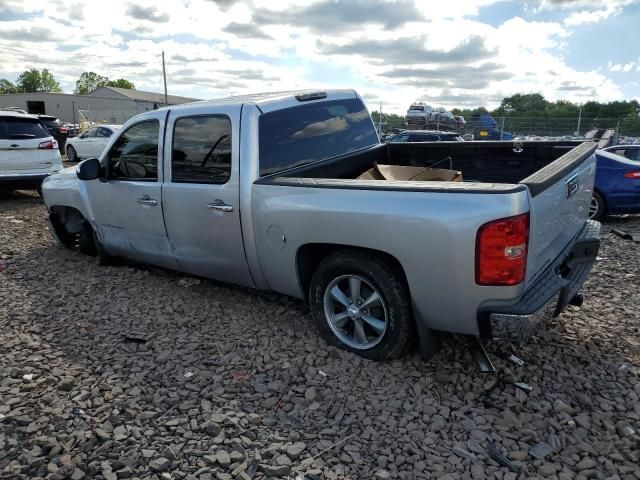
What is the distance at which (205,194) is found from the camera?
13.1 feet

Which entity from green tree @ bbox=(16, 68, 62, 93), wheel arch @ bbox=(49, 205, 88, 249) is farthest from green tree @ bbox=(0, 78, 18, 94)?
wheel arch @ bbox=(49, 205, 88, 249)

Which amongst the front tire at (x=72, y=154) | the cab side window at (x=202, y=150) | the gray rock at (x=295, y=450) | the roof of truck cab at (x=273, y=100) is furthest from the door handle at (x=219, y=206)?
the front tire at (x=72, y=154)

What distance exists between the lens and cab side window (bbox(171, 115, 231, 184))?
3934mm

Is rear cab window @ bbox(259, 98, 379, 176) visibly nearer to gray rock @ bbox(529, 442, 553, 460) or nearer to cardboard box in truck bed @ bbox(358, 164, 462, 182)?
cardboard box in truck bed @ bbox(358, 164, 462, 182)

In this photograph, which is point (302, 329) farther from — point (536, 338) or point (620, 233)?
point (620, 233)

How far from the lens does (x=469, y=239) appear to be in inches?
106

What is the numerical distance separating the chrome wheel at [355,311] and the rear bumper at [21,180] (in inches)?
325

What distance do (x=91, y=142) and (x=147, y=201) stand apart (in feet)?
51.3

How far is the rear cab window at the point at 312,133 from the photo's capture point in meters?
3.90

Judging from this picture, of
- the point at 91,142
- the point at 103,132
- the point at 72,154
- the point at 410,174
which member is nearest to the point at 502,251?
the point at 410,174

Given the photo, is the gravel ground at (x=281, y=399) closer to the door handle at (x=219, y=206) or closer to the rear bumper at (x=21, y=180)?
the door handle at (x=219, y=206)

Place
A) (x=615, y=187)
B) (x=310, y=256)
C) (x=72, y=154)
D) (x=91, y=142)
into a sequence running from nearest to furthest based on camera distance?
(x=310, y=256) < (x=615, y=187) < (x=91, y=142) < (x=72, y=154)

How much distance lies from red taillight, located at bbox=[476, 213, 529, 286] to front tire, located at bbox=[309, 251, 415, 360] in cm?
60

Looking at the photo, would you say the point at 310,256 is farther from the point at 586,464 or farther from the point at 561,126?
the point at 561,126
